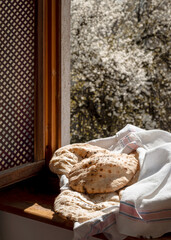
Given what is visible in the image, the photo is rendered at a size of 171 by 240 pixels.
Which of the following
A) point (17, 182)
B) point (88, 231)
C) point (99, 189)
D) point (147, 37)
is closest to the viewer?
point (88, 231)

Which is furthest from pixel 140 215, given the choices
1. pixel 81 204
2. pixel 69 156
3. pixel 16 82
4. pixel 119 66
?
pixel 119 66

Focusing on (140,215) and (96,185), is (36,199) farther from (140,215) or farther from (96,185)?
(140,215)

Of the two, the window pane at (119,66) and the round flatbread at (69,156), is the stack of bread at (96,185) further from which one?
the window pane at (119,66)

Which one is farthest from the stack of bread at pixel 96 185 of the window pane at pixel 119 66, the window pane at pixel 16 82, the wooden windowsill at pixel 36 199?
the window pane at pixel 119 66

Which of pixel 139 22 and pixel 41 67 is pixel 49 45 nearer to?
pixel 41 67

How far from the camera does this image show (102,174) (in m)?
1.22

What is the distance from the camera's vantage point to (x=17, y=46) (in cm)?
163

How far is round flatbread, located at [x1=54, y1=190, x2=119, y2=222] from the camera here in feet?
3.45

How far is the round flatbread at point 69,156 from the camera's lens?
1.44m

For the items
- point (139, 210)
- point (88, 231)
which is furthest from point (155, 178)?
point (88, 231)

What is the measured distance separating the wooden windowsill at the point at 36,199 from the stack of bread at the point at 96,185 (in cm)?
10

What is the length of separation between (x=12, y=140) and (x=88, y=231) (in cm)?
82

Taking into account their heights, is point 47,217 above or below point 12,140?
below

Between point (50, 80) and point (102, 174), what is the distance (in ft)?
2.62
